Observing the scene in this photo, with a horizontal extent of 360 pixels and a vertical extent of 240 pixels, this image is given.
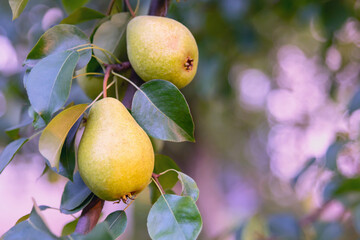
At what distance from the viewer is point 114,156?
432mm

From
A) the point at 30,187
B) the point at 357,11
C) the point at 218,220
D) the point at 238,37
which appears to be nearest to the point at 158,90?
the point at 238,37

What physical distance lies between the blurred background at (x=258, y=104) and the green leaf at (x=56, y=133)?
302 millimetres

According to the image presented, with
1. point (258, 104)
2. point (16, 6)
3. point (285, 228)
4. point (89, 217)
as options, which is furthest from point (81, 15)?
point (258, 104)

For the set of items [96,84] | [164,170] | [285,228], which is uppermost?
[96,84]

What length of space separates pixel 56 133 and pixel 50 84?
2.4 inches

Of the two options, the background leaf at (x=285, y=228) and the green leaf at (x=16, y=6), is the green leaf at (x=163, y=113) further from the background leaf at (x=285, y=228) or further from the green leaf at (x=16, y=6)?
the background leaf at (x=285, y=228)

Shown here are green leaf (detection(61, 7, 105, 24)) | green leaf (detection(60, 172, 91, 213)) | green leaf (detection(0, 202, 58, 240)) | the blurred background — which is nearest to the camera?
green leaf (detection(0, 202, 58, 240))

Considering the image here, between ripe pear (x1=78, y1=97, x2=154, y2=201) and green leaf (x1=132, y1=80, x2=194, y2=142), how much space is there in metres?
0.03

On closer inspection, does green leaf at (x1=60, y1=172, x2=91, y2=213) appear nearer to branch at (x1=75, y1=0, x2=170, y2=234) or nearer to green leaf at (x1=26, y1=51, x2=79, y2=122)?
branch at (x1=75, y1=0, x2=170, y2=234)

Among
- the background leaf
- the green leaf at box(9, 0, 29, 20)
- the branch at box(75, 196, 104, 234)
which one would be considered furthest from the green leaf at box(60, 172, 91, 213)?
the background leaf

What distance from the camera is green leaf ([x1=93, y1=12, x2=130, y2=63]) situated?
1.94ft

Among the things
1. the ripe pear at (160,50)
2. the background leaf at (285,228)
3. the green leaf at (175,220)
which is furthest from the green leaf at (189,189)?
the background leaf at (285,228)

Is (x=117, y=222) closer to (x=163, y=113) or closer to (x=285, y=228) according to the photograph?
(x=163, y=113)

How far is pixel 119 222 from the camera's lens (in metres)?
0.47
